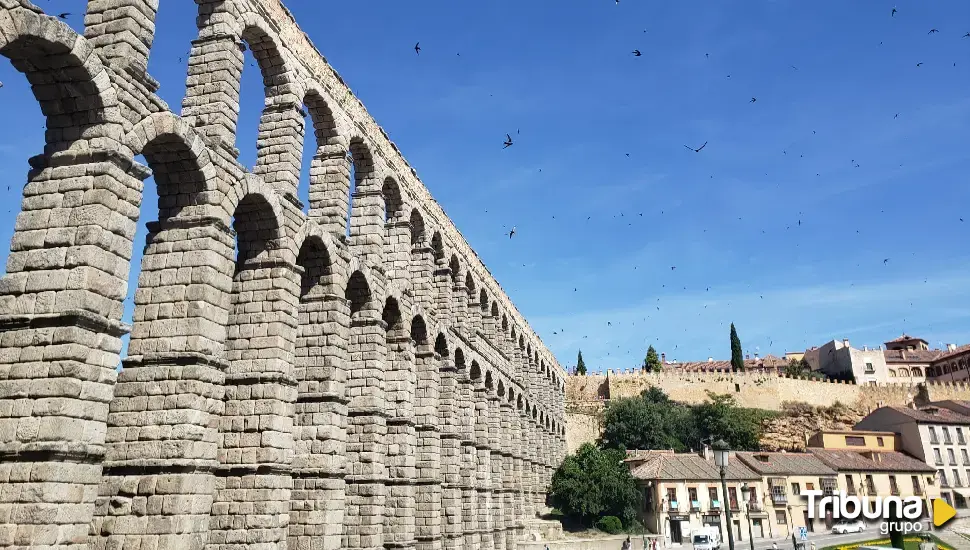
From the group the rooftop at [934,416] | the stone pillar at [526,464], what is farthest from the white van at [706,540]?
the rooftop at [934,416]

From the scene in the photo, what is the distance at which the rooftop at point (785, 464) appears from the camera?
49.3 m

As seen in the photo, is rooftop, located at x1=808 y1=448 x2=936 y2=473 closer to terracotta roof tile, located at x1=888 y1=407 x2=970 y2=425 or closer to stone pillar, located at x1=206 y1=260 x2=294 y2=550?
terracotta roof tile, located at x1=888 y1=407 x2=970 y2=425

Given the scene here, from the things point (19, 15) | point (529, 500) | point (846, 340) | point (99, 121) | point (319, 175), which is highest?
point (846, 340)

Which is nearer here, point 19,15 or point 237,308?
point 19,15

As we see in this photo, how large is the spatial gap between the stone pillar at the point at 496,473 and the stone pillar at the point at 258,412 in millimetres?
19775

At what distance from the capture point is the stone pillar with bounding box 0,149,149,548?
28.0 feet

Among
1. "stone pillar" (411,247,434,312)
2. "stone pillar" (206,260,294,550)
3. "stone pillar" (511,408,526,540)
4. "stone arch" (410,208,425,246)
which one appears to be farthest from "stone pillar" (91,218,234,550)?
"stone pillar" (511,408,526,540)

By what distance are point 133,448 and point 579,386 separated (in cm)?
7113

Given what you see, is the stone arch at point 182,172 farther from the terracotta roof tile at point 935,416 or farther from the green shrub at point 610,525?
the terracotta roof tile at point 935,416

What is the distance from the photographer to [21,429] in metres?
8.80

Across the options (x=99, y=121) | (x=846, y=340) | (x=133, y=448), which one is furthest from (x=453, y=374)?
(x=846, y=340)

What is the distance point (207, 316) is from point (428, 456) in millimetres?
13455

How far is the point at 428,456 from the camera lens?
2355 cm

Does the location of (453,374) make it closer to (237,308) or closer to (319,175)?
(319,175)
